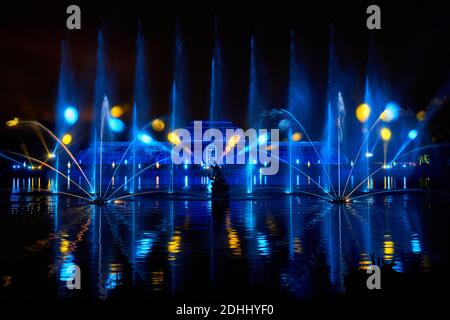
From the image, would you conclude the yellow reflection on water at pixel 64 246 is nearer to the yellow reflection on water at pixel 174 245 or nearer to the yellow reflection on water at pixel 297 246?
the yellow reflection on water at pixel 174 245

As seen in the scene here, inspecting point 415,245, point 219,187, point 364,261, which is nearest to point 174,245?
point 364,261

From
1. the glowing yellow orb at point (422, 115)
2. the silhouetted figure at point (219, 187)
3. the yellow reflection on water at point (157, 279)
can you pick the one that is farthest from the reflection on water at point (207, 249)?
the glowing yellow orb at point (422, 115)

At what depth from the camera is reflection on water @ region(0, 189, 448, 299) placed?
29.2 ft

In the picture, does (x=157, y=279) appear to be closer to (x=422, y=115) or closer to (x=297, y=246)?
(x=297, y=246)

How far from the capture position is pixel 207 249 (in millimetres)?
12188

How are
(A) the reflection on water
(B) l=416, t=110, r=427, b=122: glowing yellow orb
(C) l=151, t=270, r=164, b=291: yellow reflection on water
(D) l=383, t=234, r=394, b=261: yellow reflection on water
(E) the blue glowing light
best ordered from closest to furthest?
(C) l=151, t=270, r=164, b=291: yellow reflection on water → (A) the reflection on water → (D) l=383, t=234, r=394, b=261: yellow reflection on water → (E) the blue glowing light → (B) l=416, t=110, r=427, b=122: glowing yellow orb

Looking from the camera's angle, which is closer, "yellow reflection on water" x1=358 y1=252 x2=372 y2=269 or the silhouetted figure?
"yellow reflection on water" x1=358 y1=252 x2=372 y2=269

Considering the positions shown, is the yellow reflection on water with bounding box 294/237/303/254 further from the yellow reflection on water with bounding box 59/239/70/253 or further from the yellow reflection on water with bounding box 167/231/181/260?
the yellow reflection on water with bounding box 59/239/70/253

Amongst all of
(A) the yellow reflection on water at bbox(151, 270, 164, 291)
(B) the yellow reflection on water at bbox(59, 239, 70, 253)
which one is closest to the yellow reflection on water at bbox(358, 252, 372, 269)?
(A) the yellow reflection on water at bbox(151, 270, 164, 291)

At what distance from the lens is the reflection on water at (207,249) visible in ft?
29.2
